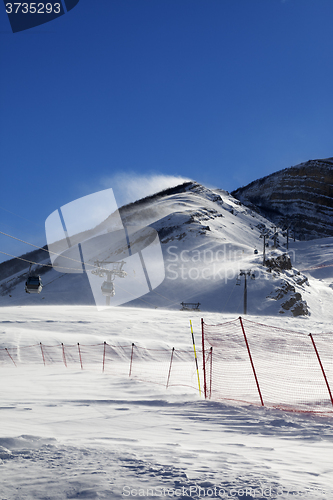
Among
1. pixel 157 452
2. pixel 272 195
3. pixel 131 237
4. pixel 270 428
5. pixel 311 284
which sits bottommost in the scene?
pixel 270 428

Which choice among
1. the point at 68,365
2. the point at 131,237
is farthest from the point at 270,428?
the point at 131,237

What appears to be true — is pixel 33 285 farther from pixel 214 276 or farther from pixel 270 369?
pixel 214 276

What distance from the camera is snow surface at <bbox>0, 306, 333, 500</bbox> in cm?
350

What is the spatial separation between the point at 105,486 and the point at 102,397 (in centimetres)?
751

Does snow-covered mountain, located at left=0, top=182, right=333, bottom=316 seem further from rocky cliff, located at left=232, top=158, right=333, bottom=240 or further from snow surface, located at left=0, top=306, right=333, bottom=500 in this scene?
rocky cliff, located at left=232, top=158, right=333, bottom=240

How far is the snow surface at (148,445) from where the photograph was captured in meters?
3.50

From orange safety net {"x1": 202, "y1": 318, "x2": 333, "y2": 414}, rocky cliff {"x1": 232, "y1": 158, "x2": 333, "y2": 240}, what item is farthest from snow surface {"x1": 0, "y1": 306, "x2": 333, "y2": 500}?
rocky cliff {"x1": 232, "y1": 158, "x2": 333, "y2": 240}

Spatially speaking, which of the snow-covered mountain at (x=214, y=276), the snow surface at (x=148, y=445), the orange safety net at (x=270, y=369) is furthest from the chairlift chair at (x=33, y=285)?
the orange safety net at (x=270, y=369)

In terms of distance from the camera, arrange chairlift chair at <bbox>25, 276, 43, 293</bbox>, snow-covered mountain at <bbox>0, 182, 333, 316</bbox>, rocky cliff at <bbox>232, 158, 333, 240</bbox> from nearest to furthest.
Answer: chairlift chair at <bbox>25, 276, 43, 293</bbox> → snow-covered mountain at <bbox>0, 182, 333, 316</bbox> → rocky cliff at <bbox>232, 158, 333, 240</bbox>

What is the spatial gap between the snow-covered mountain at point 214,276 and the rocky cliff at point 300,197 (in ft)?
214

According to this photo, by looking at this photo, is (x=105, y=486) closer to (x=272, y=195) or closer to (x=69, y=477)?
(x=69, y=477)

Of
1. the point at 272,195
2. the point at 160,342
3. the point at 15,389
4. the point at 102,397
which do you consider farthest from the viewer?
the point at 272,195

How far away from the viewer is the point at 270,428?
7.30 m

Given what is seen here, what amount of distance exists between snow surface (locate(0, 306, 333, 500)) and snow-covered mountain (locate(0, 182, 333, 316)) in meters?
22.1
